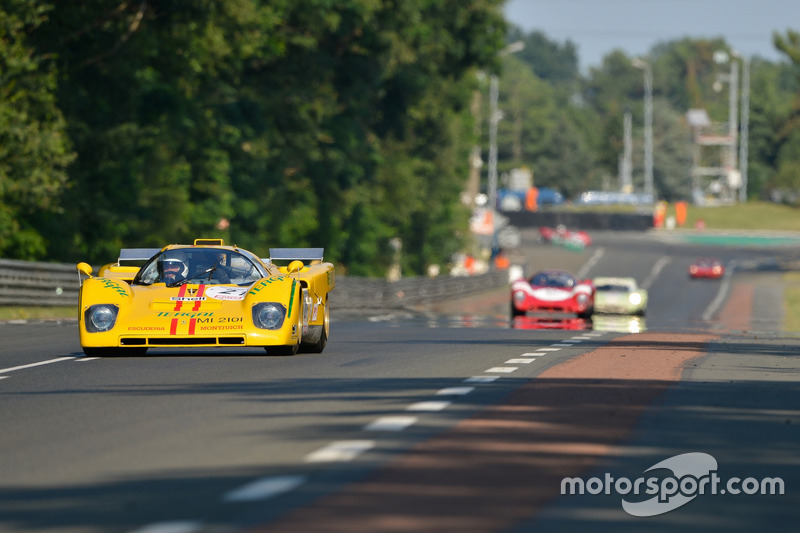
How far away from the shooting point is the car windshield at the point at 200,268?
55.6 ft

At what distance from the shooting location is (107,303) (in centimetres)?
1630

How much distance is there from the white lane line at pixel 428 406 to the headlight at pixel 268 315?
183 inches

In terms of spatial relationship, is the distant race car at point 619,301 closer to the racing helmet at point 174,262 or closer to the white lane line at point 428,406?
the racing helmet at point 174,262

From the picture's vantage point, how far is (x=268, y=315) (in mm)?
16234

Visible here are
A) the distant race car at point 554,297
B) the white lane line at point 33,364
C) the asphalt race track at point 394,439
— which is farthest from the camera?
the distant race car at point 554,297

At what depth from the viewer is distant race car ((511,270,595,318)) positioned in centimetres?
3331

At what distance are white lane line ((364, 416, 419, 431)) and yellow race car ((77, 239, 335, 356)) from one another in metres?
5.52

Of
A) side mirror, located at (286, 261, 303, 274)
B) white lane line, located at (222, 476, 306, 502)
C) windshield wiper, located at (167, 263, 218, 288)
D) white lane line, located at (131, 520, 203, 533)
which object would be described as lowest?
white lane line, located at (131, 520, 203, 533)

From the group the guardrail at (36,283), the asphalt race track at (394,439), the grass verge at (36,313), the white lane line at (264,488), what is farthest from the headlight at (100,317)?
the guardrail at (36,283)

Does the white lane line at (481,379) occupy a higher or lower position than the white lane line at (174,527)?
higher

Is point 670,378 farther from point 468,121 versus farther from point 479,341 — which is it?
point 468,121

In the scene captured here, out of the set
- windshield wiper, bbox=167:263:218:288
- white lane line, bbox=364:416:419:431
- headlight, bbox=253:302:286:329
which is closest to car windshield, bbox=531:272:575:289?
windshield wiper, bbox=167:263:218:288

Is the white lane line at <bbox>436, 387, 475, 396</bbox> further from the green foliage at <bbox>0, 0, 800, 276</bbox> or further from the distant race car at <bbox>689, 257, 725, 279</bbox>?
the distant race car at <bbox>689, 257, 725, 279</bbox>

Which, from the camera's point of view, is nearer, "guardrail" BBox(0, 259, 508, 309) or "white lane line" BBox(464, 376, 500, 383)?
"white lane line" BBox(464, 376, 500, 383)
